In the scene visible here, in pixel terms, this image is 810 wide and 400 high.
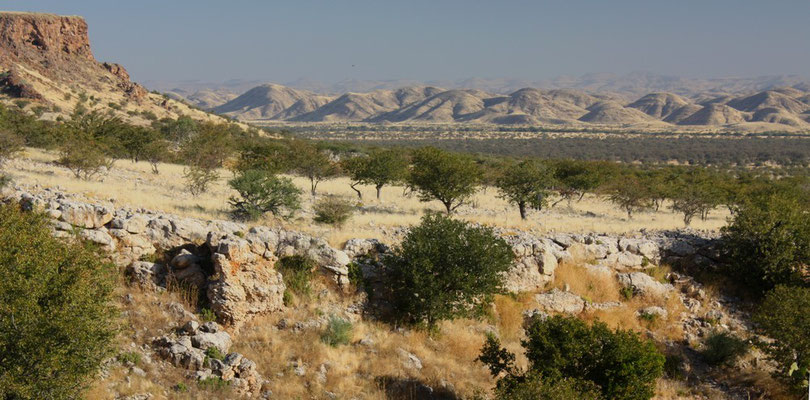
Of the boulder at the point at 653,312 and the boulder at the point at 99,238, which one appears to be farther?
the boulder at the point at 653,312

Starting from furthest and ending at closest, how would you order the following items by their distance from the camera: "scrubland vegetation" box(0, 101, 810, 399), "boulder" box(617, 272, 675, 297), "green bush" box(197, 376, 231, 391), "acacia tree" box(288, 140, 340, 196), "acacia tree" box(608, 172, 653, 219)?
"acacia tree" box(288, 140, 340, 196), "acacia tree" box(608, 172, 653, 219), "boulder" box(617, 272, 675, 297), "green bush" box(197, 376, 231, 391), "scrubland vegetation" box(0, 101, 810, 399)

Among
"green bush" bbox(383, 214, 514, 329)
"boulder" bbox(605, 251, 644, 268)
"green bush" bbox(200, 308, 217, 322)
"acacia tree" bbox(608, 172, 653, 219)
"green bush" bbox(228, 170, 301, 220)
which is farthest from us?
"acacia tree" bbox(608, 172, 653, 219)

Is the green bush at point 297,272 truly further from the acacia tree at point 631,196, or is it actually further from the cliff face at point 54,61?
the cliff face at point 54,61

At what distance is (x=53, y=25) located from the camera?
3568 inches

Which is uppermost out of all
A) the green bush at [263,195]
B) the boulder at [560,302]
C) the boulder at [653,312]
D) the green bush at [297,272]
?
the green bush at [263,195]

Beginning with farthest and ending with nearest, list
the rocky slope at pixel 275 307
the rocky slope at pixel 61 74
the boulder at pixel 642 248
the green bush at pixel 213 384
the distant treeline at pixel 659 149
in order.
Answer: the distant treeline at pixel 659 149, the rocky slope at pixel 61 74, the boulder at pixel 642 248, the rocky slope at pixel 275 307, the green bush at pixel 213 384

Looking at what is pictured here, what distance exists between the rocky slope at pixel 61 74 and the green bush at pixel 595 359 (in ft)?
272

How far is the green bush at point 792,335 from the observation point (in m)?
12.0

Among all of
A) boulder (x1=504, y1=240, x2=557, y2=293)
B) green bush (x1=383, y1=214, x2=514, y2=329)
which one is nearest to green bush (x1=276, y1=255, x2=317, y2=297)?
green bush (x1=383, y1=214, x2=514, y2=329)

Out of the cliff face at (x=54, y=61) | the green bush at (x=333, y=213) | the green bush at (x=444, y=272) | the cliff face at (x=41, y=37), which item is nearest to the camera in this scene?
the green bush at (x=444, y=272)

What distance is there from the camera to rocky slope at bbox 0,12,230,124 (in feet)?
247

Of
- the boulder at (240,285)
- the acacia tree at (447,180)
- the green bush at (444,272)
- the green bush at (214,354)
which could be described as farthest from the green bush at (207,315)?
the acacia tree at (447,180)

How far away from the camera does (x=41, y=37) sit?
8888 cm

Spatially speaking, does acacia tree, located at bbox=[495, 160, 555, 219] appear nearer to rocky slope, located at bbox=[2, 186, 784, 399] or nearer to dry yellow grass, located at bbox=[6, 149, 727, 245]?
dry yellow grass, located at bbox=[6, 149, 727, 245]
